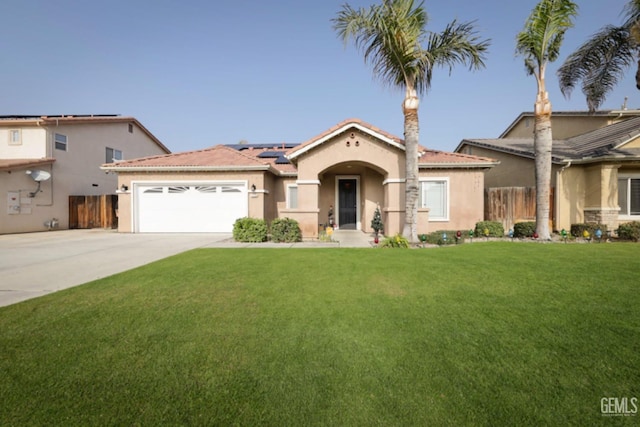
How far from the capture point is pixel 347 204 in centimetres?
1561

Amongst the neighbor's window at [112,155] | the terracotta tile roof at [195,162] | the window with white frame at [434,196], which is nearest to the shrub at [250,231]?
the terracotta tile roof at [195,162]

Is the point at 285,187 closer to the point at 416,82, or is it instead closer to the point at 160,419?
the point at 416,82

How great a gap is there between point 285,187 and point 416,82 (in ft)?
28.4

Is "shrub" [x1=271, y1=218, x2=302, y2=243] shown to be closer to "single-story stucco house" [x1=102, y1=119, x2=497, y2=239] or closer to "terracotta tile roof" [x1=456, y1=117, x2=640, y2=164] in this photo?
"single-story stucco house" [x1=102, y1=119, x2=497, y2=239]

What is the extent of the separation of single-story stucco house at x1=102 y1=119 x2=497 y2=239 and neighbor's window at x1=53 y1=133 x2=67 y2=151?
6.52 meters

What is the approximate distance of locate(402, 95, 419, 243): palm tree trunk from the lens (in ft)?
33.5

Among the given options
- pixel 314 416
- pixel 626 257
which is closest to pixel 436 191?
pixel 626 257

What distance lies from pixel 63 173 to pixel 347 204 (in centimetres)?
1779

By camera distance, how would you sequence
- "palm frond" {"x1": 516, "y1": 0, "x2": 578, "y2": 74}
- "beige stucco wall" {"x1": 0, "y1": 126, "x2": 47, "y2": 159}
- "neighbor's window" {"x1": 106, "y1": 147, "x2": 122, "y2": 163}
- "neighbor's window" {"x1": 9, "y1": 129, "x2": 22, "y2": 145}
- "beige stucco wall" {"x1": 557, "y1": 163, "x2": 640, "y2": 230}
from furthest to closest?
1. "neighbor's window" {"x1": 106, "y1": 147, "x2": 122, "y2": 163}
2. "neighbor's window" {"x1": 9, "y1": 129, "x2": 22, "y2": 145}
3. "beige stucco wall" {"x1": 0, "y1": 126, "x2": 47, "y2": 159}
4. "beige stucco wall" {"x1": 557, "y1": 163, "x2": 640, "y2": 230}
5. "palm frond" {"x1": 516, "y1": 0, "x2": 578, "y2": 74}

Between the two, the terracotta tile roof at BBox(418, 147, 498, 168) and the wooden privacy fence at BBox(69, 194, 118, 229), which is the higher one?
the terracotta tile roof at BBox(418, 147, 498, 168)

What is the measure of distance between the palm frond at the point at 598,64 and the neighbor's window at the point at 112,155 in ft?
89.5

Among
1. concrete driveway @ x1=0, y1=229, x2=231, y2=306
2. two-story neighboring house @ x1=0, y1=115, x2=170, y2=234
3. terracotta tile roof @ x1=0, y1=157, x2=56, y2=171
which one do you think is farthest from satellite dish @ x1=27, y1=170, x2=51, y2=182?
concrete driveway @ x1=0, y1=229, x2=231, y2=306

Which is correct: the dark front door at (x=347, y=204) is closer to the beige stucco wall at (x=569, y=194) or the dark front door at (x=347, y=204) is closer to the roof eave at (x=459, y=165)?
the roof eave at (x=459, y=165)

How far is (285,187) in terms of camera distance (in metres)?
15.8
